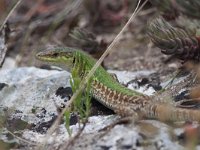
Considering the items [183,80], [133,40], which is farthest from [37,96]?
[133,40]

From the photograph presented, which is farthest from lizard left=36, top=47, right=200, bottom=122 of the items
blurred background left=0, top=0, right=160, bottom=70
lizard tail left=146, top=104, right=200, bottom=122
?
blurred background left=0, top=0, right=160, bottom=70

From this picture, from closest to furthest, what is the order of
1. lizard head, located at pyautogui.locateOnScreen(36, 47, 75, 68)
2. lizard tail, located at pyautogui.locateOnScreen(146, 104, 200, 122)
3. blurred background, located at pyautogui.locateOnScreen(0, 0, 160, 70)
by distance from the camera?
lizard tail, located at pyautogui.locateOnScreen(146, 104, 200, 122), lizard head, located at pyautogui.locateOnScreen(36, 47, 75, 68), blurred background, located at pyautogui.locateOnScreen(0, 0, 160, 70)

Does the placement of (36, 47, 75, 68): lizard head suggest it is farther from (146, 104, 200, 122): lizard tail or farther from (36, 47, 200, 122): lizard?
(146, 104, 200, 122): lizard tail

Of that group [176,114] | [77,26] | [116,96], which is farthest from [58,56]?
[77,26]

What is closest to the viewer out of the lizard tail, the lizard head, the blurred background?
the lizard tail

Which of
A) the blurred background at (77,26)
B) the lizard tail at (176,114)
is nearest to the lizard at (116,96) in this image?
the lizard tail at (176,114)

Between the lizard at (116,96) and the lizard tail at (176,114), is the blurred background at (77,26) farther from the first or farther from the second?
the lizard tail at (176,114)

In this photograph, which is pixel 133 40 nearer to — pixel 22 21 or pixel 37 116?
pixel 22 21
